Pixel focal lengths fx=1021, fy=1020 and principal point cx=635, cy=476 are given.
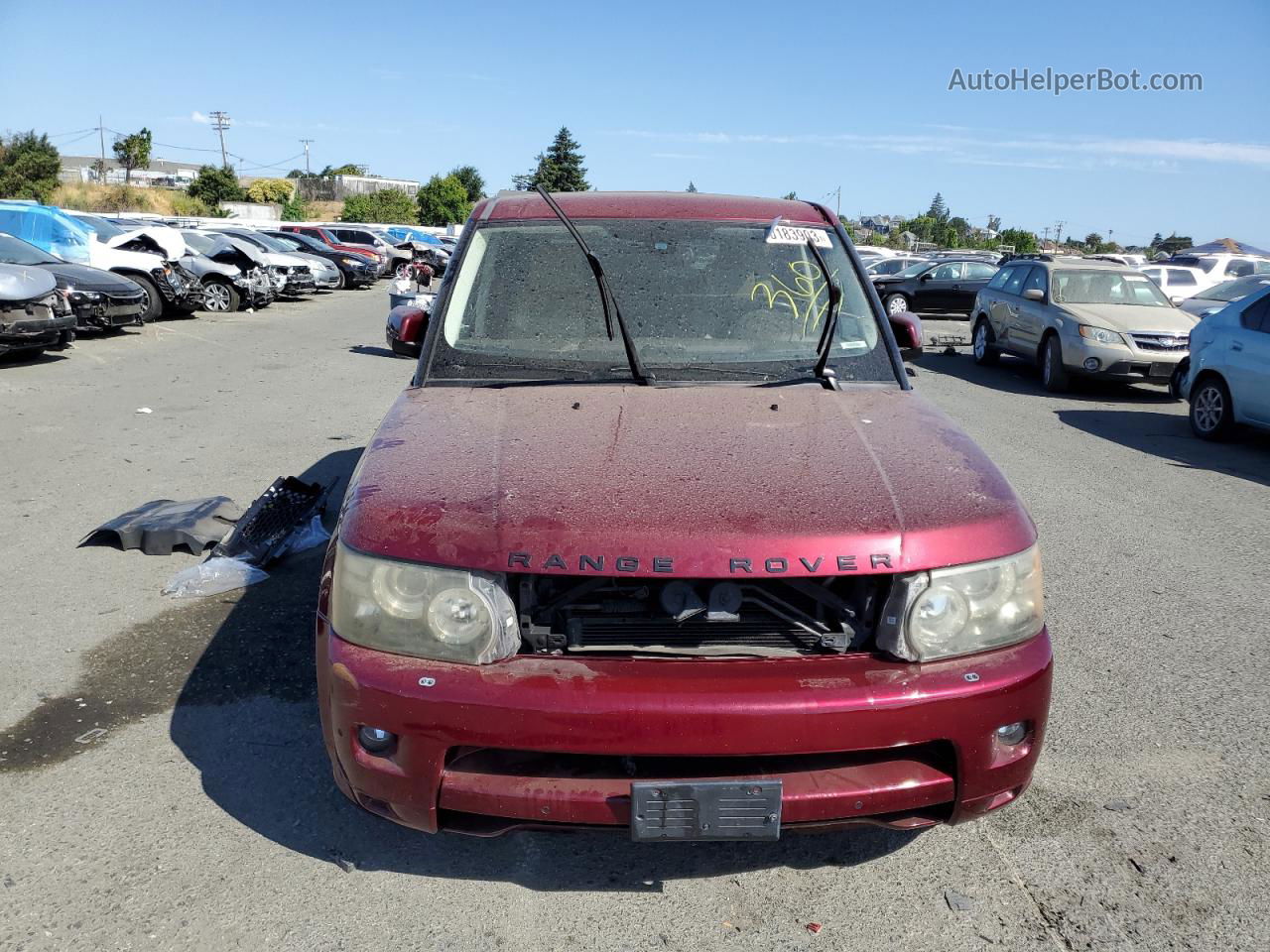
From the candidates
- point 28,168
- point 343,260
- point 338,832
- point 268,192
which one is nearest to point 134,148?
point 268,192

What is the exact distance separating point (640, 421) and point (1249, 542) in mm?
5011

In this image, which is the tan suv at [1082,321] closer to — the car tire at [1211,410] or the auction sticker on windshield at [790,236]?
the car tire at [1211,410]

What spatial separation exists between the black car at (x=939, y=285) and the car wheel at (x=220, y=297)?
13515mm

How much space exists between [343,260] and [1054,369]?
24.1 m

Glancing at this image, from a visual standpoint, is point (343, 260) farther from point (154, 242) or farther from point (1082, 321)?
point (1082, 321)

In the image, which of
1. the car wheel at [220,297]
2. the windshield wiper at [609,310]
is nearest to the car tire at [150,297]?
the car wheel at [220,297]

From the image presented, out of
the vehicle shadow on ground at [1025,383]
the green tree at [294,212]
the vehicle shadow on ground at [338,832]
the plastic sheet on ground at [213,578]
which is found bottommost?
the green tree at [294,212]

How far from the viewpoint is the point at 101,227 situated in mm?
17344

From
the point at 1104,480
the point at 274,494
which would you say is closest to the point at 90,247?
the point at 274,494

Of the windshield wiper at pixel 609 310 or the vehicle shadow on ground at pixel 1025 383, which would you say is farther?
the vehicle shadow on ground at pixel 1025 383

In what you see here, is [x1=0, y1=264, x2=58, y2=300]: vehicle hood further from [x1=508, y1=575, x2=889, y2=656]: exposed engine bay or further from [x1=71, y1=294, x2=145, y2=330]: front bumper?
[x1=508, y1=575, x2=889, y2=656]: exposed engine bay

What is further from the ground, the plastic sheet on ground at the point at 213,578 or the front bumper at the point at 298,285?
the plastic sheet on ground at the point at 213,578

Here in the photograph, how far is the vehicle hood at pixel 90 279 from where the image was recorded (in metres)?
13.8

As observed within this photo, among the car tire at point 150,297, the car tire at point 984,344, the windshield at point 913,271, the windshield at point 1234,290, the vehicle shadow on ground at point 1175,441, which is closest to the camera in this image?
the vehicle shadow on ground at point 1175,441
